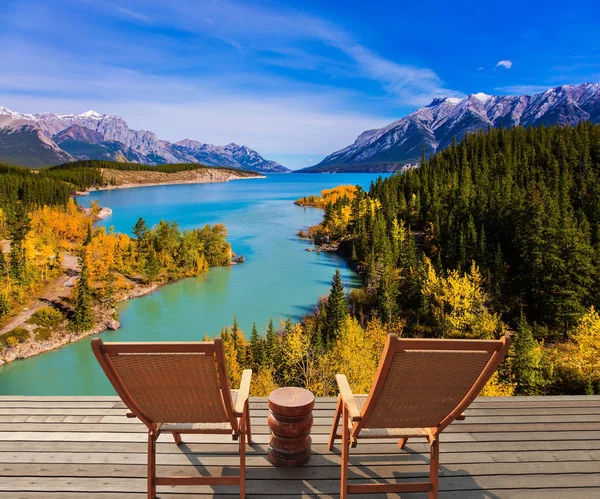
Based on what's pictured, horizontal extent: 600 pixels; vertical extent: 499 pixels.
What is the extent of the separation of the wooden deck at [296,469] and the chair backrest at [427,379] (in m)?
0.80

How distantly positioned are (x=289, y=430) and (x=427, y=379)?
4.55 feet

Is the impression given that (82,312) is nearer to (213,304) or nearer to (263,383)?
(213,304)

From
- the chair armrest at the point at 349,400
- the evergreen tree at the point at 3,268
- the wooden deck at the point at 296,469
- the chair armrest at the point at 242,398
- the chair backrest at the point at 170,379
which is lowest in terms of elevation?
the evergreen tree at the point at 3,268

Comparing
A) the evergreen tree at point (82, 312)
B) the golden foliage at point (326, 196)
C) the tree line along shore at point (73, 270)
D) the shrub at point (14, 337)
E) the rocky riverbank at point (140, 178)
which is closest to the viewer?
the shrub at point (14, 337)

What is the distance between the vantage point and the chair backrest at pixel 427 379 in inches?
111

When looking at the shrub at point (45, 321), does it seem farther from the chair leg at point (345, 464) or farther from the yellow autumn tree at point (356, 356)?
the chair leg at point (345, 464)

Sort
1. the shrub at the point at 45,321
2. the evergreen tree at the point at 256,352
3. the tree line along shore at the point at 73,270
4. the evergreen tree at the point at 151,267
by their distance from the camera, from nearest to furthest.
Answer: the evergreen tree at the point at 256,352 < the shrub at the point at 45,321 < the tree line along shore at the point at 73,270 < the evergreen tree at the point at 151,267

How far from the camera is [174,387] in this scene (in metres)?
3.06

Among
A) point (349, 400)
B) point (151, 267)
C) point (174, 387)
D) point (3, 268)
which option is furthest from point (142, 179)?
point (349, 400)

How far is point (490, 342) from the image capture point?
284 cm

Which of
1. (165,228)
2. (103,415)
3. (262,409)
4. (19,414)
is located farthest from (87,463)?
(165,228)

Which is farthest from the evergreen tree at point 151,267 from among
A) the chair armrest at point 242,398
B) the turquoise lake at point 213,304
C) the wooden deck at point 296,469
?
the chair armrest at point 242,398

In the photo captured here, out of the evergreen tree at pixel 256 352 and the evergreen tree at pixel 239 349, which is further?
the evergreen tree at pixel 256 352

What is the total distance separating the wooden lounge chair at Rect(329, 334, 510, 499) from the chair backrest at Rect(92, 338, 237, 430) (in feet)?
3.39
